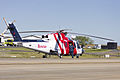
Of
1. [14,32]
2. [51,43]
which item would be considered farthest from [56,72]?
[14,32]

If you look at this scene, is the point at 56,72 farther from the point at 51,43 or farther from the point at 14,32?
the point at 14,32

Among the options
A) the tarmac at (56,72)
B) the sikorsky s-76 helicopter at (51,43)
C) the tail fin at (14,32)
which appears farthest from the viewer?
the tail fin at (14,32)

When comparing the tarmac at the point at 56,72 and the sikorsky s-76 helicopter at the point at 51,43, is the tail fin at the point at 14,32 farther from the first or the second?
the tarmac at the point at 56,72

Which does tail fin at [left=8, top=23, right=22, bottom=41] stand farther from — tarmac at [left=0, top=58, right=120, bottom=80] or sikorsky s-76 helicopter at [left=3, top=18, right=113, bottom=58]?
tarmac at [left=0, top=58, right=120, bottom=80]

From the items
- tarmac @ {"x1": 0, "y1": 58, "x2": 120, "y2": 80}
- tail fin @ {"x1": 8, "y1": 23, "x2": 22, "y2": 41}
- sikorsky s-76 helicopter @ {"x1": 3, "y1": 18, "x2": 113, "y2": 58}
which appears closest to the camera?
tarmac @ {"x1": 0, "y1": 58, "x2": 120, "y2": 80}

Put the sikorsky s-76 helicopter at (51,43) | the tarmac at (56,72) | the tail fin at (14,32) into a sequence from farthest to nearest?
the tail fin at (14,32)
the sikorsky s-76 helicopter at (51,43)
the tarmac at (56,72)

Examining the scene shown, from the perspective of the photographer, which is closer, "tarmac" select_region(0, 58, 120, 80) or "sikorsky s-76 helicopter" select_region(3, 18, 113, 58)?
"tarmac" select_region(0, 58, 120, 80)

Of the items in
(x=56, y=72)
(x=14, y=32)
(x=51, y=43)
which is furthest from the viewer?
(x=14, y=32)

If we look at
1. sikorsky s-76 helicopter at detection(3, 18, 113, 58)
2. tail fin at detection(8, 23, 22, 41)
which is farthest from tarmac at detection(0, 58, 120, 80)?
tail fin at detection(8, 23, 22, 41)

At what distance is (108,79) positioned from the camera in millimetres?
15680

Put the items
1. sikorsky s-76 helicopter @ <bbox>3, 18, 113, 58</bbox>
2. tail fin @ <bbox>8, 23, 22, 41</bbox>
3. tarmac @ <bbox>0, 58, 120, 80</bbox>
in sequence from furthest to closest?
tail fin @ <bbox>8, 23, 22, 41</bbox>
sikorsky s-76 helicopter @ <bbox>3, 18, 113, 58</bbox>
tarmac @ <bbox>0, 58, 120, 80</bbox>

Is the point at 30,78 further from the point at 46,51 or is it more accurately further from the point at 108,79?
the point at 46,51

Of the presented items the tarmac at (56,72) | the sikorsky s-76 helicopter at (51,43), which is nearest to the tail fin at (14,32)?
the sikorsky s-76 helicopter at (51,43)

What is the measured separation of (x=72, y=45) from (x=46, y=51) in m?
5.30
